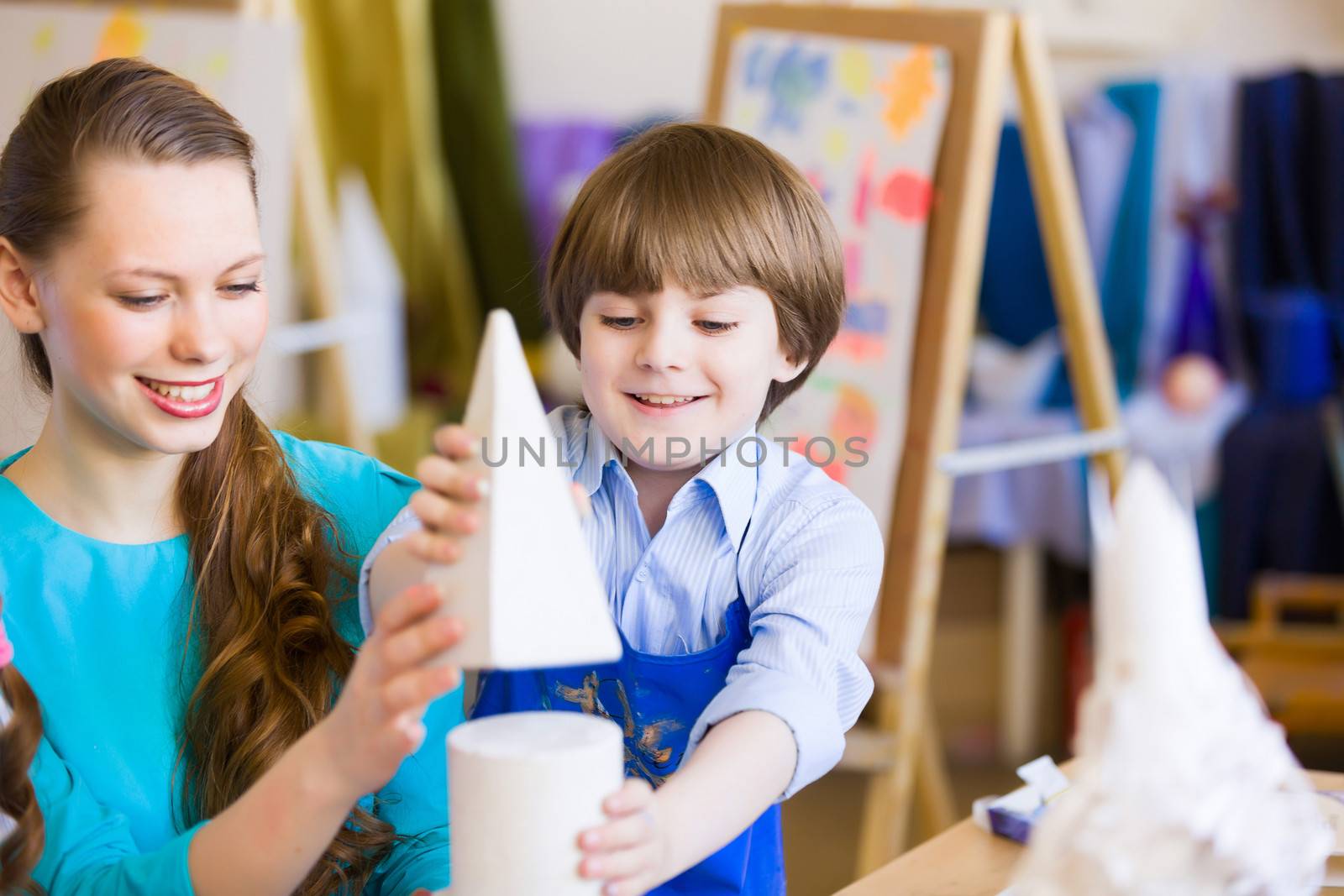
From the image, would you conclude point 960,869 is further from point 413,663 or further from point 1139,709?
point 413,663

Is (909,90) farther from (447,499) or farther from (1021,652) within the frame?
(1021,652)

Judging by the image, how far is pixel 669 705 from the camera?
1.14 metres

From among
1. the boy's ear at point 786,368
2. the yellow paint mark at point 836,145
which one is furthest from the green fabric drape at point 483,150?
the boy's ear at point 786,368

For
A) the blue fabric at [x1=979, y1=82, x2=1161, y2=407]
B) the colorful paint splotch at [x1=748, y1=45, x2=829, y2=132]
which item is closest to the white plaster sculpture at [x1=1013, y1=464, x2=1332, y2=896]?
the colorful paint splotch at [x1=748, y1=45, x2=829, y2=132]

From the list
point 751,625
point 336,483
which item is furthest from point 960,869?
point 336,483

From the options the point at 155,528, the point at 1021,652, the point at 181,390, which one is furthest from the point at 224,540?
the point at 1021,652

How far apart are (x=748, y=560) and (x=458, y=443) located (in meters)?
0.40

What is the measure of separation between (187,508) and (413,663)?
0.44 meters

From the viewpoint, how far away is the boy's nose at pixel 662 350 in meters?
1.10

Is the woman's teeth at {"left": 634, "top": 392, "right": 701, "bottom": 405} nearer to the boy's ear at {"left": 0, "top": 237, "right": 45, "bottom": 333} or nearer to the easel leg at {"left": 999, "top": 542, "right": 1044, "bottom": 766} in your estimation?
the boy's ear at {"left": 0, "top": 237, "right": 45, "bottom": 333}

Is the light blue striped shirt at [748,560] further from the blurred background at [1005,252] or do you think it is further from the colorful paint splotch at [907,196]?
the blurred background at [1005,252]

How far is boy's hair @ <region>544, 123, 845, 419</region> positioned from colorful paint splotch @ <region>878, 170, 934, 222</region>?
0.78 m

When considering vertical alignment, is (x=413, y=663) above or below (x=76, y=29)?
below

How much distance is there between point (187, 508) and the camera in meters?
1.13
